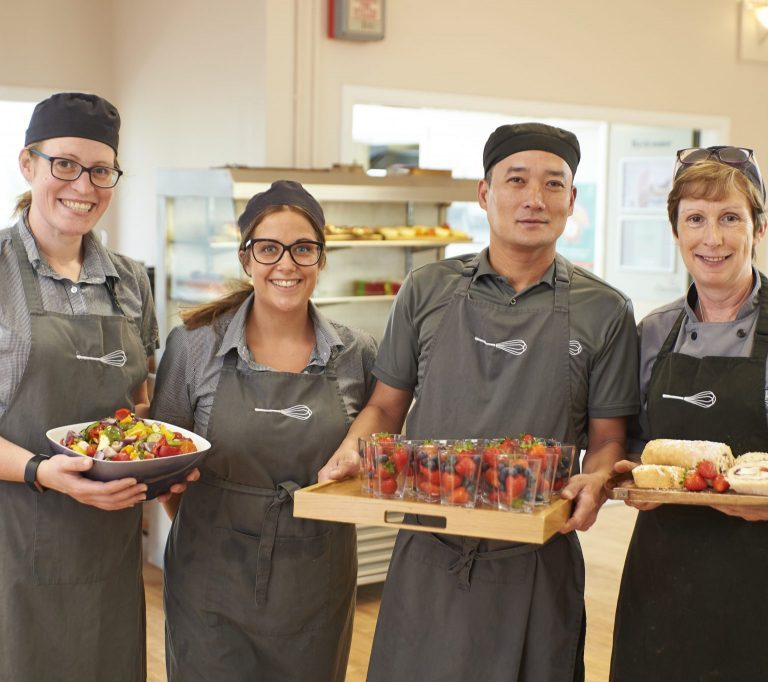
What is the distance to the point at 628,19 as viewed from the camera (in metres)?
6.38

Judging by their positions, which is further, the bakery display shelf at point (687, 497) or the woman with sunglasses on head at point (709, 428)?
the woman with sunglasses on head at point (709, 428)

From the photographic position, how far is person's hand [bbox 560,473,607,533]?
2.10m

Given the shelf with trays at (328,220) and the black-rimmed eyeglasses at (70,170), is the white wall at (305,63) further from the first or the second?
the black-rimmed eyeglasses at (70,170)

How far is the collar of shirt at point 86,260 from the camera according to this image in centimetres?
242

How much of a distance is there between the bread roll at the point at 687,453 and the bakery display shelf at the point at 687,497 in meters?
0.08

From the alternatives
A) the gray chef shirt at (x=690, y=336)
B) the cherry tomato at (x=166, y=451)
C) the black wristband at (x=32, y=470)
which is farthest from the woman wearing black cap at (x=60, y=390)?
the gray chef shirt at (x=690, y=336)

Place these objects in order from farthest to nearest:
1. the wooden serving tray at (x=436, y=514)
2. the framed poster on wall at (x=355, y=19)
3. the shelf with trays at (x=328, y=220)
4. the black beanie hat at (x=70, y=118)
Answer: the framed poster on wall at (x=355, y=19)
the shelf with trays at (x=328, y=220)
the black beanie hat at (x=70, y=118)
the wooden serving tray at (x=436, y=514)

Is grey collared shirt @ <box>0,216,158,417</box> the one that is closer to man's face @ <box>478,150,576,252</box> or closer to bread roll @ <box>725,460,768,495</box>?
man's face @ <box>478,150,576,252</box>

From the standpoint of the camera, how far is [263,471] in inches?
99.2

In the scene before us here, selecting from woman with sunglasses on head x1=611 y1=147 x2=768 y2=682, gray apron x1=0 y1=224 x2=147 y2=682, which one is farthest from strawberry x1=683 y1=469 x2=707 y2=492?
gray apron x1=0 y1=224 x2=147 y2=682

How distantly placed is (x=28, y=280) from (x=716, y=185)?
60.2 inches

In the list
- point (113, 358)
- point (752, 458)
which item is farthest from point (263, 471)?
point (752, 458)

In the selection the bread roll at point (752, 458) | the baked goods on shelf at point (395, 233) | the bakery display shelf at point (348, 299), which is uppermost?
the baked goods on shelf at point (395, 233)

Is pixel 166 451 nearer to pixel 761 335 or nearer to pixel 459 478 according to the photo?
pixel 459 478
